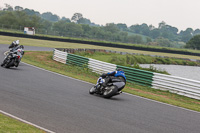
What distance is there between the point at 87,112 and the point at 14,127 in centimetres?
272

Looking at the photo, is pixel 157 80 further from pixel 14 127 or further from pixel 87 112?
pixel 14 127

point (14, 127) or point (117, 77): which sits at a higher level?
point (117, 77)

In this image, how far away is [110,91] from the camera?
12.0 metres

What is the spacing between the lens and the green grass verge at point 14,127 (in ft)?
22.1

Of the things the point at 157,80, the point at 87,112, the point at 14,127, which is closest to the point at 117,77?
the point at 87,112

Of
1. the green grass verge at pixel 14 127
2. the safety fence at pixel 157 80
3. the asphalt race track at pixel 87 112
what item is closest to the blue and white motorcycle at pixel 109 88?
the asphalt race track at pixel 87 112

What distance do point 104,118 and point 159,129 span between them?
154 centimetres

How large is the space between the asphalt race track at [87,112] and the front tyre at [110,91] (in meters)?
0.27

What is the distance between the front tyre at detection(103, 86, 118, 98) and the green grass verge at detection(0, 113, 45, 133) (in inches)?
197

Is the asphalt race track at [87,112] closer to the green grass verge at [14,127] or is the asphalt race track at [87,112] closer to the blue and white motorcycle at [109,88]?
the blue and white motorcycle at [109,88]

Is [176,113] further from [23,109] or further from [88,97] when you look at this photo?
[23,109]

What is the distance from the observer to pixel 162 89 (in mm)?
17438

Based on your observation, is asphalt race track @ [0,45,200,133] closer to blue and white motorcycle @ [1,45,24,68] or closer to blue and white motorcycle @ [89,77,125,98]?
blue and white motorcycle @ [89,77,125,98]

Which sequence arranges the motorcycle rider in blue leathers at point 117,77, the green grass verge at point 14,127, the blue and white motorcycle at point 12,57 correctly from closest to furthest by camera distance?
1. the green grass verge at point 14,127
2. the motorcycle rider in blue leathers at point 117,77
3. the blue and white motorcycle at point 12,57
